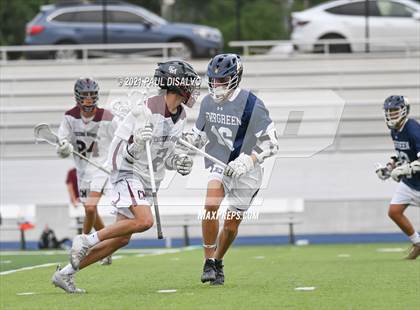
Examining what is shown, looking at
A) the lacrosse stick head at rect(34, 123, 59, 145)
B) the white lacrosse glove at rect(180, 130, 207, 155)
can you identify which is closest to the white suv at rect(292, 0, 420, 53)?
the lacrosse stick head at rect(34, 123, 59, 145)

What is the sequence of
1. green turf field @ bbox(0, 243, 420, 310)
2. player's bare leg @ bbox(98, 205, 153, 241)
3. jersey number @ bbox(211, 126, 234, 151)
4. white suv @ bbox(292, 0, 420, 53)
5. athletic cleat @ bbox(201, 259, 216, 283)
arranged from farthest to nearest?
1. white suv @ bbox(292, 0, 420, 53)
2. jersey number @ bbox(211, 126, 234, 151)
3. athletic cleat @ bbox(201, 259, 216, 283)
4. player's bare leg @ bbox(98, 205, 153, 241)
5. green turf field @ bbox(0, 243, 420, 310)

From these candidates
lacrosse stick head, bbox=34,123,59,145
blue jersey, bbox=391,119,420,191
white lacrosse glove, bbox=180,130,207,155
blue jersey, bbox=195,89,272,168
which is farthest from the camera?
blue jersey, bbox=391,119,420,191

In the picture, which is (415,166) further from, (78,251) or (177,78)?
(78,251)

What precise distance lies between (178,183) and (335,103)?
385cm

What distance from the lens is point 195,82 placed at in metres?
8.81

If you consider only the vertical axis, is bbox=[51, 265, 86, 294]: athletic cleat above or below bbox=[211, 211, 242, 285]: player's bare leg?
below

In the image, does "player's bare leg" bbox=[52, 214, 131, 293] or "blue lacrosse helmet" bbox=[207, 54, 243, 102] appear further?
"blue lacrosse helmet" bbox=[207, 54, 243, 102]

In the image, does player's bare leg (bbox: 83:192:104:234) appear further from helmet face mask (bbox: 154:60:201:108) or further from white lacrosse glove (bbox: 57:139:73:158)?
helmet face mask (bbox: 154:60:201:108)

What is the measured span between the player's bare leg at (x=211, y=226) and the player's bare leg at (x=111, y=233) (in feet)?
2.73

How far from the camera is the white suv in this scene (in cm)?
2423

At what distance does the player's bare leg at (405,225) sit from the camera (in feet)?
41.6

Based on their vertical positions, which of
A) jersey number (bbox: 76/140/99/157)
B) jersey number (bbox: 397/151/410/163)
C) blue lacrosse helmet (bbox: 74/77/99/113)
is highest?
blue lacrosse helmet (bbox: 74/77/99/113)

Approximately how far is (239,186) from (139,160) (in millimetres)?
1026

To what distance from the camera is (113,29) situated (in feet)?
81.4
